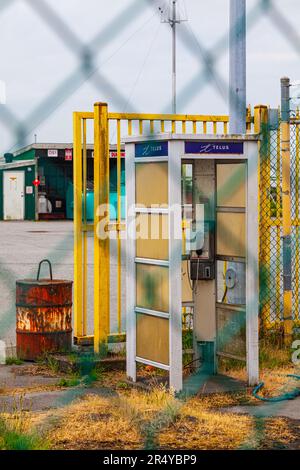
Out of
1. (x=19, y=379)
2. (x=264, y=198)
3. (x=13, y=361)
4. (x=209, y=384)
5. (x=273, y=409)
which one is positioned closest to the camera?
(x=273, y=409)

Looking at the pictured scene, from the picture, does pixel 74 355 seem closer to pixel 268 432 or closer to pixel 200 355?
pixel 200 355

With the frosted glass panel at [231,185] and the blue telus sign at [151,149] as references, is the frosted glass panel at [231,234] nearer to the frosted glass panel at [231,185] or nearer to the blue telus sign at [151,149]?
the frosted glass panel at [231,185]

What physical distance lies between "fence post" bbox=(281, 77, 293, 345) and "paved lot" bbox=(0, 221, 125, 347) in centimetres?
162

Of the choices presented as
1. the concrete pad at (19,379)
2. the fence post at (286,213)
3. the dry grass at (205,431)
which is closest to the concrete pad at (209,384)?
the dry grass at (205,431)

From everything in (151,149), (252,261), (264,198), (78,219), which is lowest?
(252,261)

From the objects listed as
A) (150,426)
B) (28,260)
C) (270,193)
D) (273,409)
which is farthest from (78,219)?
(28,260)

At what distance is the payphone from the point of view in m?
6.94

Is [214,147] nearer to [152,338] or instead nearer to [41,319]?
[152,338]

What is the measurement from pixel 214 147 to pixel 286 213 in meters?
1.95

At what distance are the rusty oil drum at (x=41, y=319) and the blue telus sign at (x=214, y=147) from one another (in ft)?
7.75

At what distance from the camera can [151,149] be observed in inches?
278

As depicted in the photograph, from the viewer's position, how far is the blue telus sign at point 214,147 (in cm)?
689

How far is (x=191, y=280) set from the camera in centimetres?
801

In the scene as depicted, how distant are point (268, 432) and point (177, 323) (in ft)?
4.42
